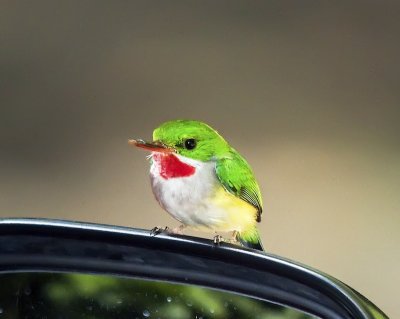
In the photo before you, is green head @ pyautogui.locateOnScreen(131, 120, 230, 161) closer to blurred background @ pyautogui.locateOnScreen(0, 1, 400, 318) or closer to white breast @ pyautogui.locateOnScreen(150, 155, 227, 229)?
white breast @ pyautogui.locateOnScreen(150, 155, 227, 229)

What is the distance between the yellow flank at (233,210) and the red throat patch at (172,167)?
5 centimetres

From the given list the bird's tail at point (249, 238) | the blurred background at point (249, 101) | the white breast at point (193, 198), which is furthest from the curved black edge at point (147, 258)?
the blurred background at point (249, 101)

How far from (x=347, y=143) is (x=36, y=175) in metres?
0.83

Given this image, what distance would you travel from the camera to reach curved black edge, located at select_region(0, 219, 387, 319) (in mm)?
610

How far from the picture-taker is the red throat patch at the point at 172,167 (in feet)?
3.22

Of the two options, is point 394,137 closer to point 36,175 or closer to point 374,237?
point 374,237

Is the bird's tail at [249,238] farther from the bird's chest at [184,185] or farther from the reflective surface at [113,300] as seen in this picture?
the reflective surface at [113,300]

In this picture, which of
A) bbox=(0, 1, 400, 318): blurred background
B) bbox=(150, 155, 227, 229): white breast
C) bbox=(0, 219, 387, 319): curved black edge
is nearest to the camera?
bbox=(0, 219, 387, 319): curved black edge

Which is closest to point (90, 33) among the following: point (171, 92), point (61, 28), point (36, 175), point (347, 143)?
point (61, 28)

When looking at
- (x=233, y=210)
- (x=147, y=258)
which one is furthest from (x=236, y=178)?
(x=147, y=258)

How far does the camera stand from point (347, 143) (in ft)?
5.80

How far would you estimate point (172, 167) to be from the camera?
992 mm

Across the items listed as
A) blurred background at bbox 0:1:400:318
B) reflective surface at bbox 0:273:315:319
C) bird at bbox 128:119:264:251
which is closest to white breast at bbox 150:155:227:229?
bird at bbox 128:119:264:251

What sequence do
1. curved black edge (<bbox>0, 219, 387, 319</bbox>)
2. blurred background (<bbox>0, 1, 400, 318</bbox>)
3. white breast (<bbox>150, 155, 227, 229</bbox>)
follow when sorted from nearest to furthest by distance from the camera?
curved black edge (<bbox>0, 219, 387, 319</bbox>) < white breast (<bbox>150, 155, 227, 229</bbox>) < blurred background (<bbox>0, 1, 400, 318</bbox>)
